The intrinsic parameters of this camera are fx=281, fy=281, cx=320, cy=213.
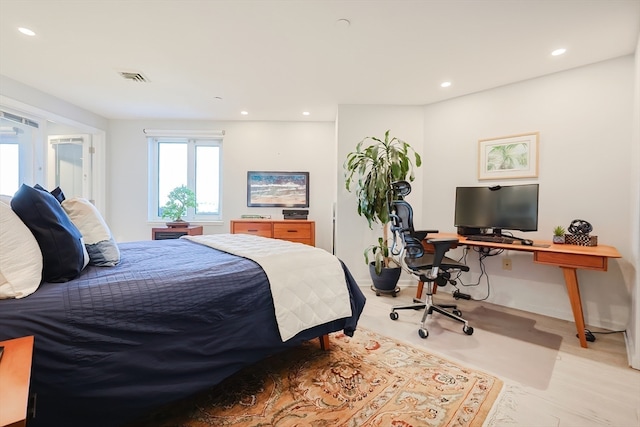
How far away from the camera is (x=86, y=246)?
4.90ft

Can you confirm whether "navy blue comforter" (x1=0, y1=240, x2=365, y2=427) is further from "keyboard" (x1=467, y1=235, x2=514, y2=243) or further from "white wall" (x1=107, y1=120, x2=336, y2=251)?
"white wall" (x1=107, y1=120, x2=336, y2=251)

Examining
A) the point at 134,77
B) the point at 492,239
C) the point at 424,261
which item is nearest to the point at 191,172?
the point at 134,77

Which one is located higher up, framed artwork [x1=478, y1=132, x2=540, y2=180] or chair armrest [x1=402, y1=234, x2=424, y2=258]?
framed artwork [x1=478, y1=132, x2=540, y2=180]

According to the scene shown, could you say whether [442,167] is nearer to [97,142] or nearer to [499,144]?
[499,144]

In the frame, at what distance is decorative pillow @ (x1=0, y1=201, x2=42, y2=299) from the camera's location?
102 cm

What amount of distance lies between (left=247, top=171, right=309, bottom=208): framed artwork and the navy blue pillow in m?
3.37

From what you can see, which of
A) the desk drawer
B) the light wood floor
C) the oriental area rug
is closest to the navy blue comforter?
the oriental area rug

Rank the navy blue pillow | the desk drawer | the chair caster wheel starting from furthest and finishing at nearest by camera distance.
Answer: the chair caster wheel
the desk drawer
the navy blue pillow

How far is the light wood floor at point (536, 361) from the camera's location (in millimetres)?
1424

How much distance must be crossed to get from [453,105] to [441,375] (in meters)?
3.01

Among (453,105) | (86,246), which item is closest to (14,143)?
(86,246)

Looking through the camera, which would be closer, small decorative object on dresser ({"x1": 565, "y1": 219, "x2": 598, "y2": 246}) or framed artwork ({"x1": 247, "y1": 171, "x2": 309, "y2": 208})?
small decorative object on dresser ({"x1": 565, "y1": 219, "x2": 598, "y2": 246})

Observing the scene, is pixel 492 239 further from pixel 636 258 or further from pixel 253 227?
pixel 253 227

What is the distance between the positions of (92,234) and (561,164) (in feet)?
12.5
